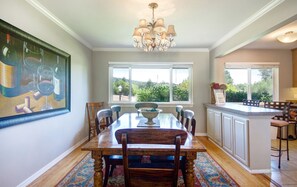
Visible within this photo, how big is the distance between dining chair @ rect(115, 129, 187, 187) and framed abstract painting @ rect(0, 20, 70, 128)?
148 cm

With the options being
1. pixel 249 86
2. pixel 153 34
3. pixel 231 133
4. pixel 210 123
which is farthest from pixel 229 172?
pixel 249 86

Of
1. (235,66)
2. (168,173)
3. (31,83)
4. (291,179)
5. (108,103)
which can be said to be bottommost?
(291,179)

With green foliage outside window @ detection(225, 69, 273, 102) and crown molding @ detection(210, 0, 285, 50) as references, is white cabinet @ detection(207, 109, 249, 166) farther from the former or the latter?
crown molding @ detection(210, 0, 285, 50)

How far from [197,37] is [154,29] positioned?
1927mm

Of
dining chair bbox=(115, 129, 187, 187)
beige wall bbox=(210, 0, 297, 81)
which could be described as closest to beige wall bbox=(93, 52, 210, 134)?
beige wall bbox=(210, 0, 297, 81)

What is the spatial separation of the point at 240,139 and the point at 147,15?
243 cm

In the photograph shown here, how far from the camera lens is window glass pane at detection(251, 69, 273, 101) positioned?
528 centimetres

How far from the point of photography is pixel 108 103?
16.8 ft

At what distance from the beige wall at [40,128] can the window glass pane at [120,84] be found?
0.95 meters

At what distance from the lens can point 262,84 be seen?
5305 millimetres

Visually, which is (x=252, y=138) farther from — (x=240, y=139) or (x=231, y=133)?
(x=231, y=133)

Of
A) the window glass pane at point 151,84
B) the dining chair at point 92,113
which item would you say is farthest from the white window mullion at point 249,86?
the dining chair at point 92,113

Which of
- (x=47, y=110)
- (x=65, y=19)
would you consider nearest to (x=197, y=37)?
(x=65, y=19)

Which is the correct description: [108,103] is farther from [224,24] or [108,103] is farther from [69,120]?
[224,24]
